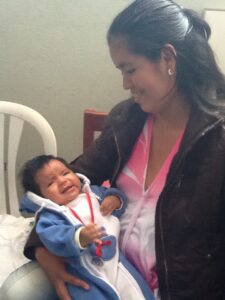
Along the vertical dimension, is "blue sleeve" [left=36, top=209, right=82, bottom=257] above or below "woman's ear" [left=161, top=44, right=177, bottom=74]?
below

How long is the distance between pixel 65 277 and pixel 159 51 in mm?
615

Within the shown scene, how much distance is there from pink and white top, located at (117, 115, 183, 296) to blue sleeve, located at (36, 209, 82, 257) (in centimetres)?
17

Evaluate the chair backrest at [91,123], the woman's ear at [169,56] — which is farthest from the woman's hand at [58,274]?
the chair backrest at [91,123]

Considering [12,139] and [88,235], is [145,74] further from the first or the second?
[12,139]

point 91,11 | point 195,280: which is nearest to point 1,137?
point 91,11

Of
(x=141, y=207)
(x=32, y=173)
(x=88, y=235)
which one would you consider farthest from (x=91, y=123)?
(x=88, y=235)

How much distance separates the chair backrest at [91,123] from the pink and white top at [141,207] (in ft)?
1.60

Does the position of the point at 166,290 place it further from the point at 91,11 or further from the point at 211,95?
the point at 91,11

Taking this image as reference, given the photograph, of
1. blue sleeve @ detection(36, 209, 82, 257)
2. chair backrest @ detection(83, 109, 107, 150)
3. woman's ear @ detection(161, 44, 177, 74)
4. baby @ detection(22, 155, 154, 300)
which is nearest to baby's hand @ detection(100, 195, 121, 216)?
baby @ detection(22, 155, 154, 300)

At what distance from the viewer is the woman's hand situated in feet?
3.16

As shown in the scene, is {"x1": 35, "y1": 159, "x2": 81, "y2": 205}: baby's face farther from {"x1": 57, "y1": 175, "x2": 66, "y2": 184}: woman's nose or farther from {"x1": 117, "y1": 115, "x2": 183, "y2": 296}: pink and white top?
{"x1": 117, "y1": 115, "x2": 183, "y2": 296}: pink and white top

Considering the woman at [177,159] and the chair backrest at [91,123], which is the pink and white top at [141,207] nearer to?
the woman at [177,159]

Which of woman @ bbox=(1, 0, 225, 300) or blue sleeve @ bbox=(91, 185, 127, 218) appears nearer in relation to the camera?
woman @ bbox=(1, 0, 225, 300)

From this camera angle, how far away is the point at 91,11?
160cm
